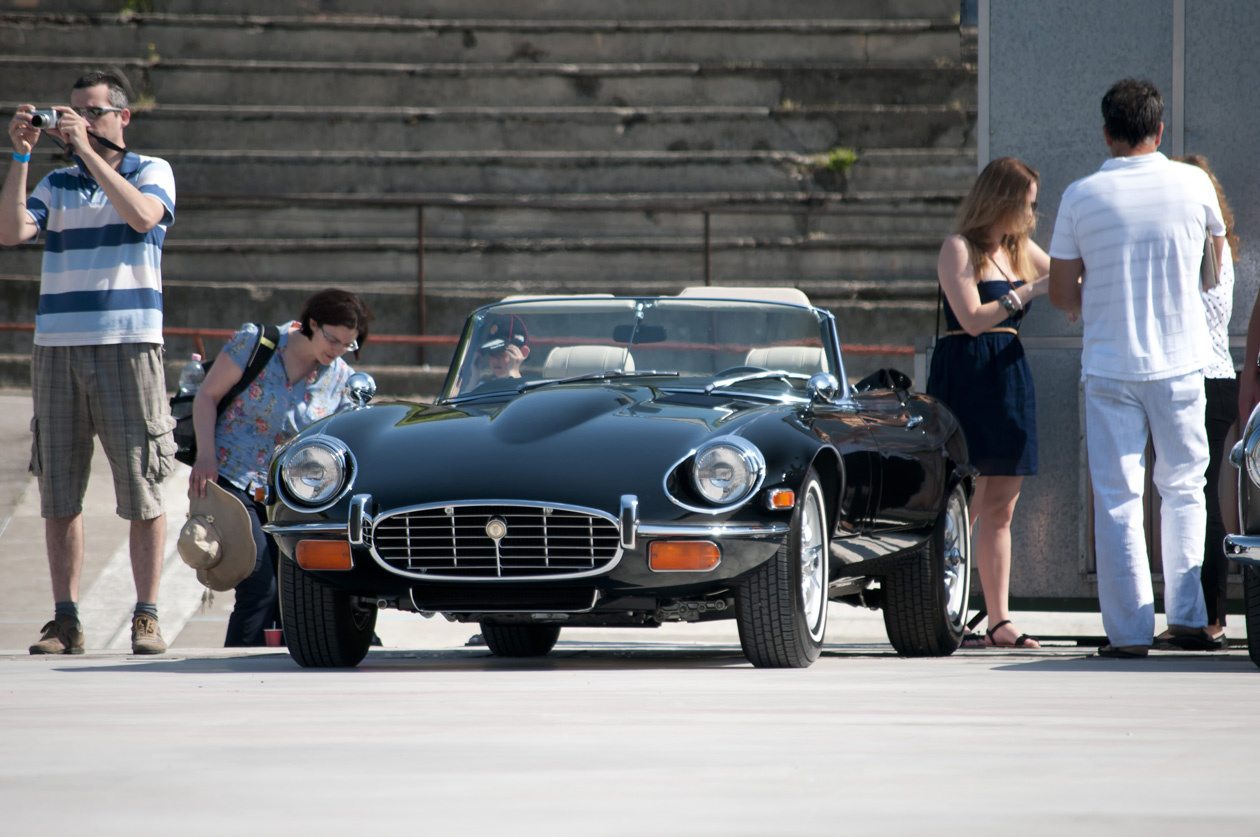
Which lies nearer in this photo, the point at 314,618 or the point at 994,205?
the point at 314,618

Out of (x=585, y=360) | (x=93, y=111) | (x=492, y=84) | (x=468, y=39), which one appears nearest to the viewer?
(x=585, y=360)

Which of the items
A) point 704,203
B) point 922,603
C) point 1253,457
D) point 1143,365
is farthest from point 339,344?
point 704,203

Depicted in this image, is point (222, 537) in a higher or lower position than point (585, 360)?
lower

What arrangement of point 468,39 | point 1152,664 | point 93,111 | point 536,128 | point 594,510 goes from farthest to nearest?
point 468,39, point 536,128, point 93,111, point 1152,664, point 594,510

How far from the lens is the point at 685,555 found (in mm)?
5035

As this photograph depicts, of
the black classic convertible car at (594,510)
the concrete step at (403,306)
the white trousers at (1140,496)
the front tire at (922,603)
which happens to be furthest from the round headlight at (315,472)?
the concrete step at (403,306)

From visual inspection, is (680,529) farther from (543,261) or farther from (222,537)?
(543,261)

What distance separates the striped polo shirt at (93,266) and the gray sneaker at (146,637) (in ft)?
3.27

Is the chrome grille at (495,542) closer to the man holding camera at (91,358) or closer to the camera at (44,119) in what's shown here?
the man holding camera at (91,358)

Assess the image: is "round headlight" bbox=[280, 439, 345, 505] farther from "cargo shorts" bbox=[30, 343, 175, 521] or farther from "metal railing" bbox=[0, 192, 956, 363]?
"metal railing" bbox=[0, 192, 956, 363]

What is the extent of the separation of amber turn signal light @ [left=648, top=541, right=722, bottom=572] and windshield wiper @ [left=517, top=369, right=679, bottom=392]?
132 centimetres

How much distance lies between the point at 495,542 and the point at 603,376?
1353mm

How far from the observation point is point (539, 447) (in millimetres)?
5254

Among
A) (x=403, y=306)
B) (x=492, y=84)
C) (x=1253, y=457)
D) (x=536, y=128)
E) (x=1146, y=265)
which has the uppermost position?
(x=492, y=84)
